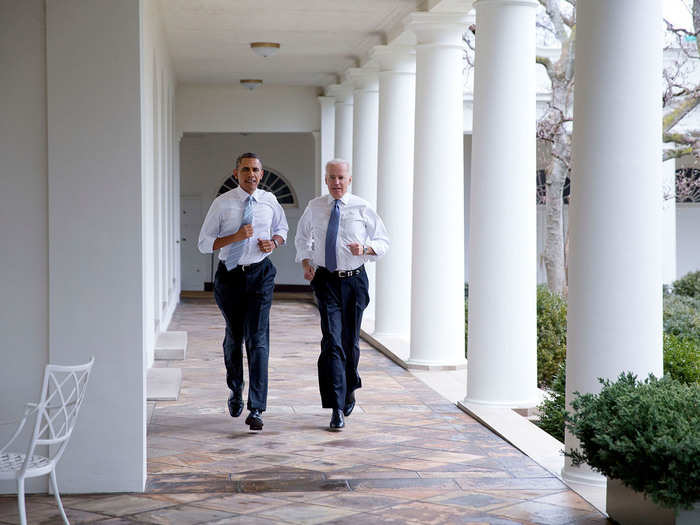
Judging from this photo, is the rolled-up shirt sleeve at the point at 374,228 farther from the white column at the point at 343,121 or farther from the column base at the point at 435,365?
the white column at the point at 343,121

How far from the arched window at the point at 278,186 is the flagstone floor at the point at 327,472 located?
621 inches

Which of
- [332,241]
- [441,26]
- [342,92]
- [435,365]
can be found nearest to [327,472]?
[332,241]

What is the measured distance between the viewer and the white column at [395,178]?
11906 mm

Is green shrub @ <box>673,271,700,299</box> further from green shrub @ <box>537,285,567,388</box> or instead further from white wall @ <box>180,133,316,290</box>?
white wall @ <box>180,133,316,290</box>

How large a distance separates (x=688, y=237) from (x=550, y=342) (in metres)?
14.5

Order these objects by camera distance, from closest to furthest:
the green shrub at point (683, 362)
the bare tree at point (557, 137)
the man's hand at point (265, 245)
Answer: the man's hand at point (265, 245) < the green shrub at point (683, 362) < the bare tree at point (557, 137)

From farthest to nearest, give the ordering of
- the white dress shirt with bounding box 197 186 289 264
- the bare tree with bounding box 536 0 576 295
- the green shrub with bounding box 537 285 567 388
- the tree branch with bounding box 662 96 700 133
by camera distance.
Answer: the bare tree with bounding box 536 0 576 295, the tree branch with bounding box 662 96 700 133, the green shrub with bounding box 537 285 567 388, the white dress shirt with bounding box 197 186 289 264

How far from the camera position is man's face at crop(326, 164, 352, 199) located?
695 cm

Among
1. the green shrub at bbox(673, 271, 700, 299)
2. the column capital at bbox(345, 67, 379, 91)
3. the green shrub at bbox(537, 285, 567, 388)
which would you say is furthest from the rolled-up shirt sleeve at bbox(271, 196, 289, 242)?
the green shrub at bbox(673, 271, 700, 299)

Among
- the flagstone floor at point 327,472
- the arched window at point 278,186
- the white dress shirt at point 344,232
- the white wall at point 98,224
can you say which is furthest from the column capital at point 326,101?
the white wall at point 98,224

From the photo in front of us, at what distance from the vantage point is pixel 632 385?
473 cm

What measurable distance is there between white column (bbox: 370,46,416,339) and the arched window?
12108 millimetres

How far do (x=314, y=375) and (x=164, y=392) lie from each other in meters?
1.85

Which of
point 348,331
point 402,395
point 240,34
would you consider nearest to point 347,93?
point 240,34
